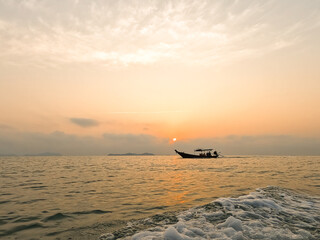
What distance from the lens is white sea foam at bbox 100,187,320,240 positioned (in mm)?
6414

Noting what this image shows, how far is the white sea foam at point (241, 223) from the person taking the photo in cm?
641

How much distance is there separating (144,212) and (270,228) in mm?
5023

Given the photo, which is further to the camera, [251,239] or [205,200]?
[205,200]

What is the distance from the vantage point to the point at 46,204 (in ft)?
36.8

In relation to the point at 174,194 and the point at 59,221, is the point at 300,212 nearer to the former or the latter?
the point at 174,194

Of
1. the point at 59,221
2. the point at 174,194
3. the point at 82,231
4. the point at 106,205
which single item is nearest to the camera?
the point at 82,231

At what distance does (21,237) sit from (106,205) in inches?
182

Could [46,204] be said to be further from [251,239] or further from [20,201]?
[251,239]

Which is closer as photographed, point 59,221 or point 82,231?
point 82,231

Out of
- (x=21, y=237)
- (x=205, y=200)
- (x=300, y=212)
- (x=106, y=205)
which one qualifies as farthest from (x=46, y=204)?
(x=300, y=212)

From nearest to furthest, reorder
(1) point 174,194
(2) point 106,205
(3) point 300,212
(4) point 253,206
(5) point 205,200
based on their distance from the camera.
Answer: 1. (3) point 300,212
2. (4) point 253,206
3. (2) point 106,205
4. (5) point 205,200
5. (1) point 174,194

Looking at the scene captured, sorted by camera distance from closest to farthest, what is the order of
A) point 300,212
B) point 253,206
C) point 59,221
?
point 59,221, point 300,212, point 253,206

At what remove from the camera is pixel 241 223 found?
739cm

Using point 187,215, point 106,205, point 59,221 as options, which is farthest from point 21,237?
point 187,215
